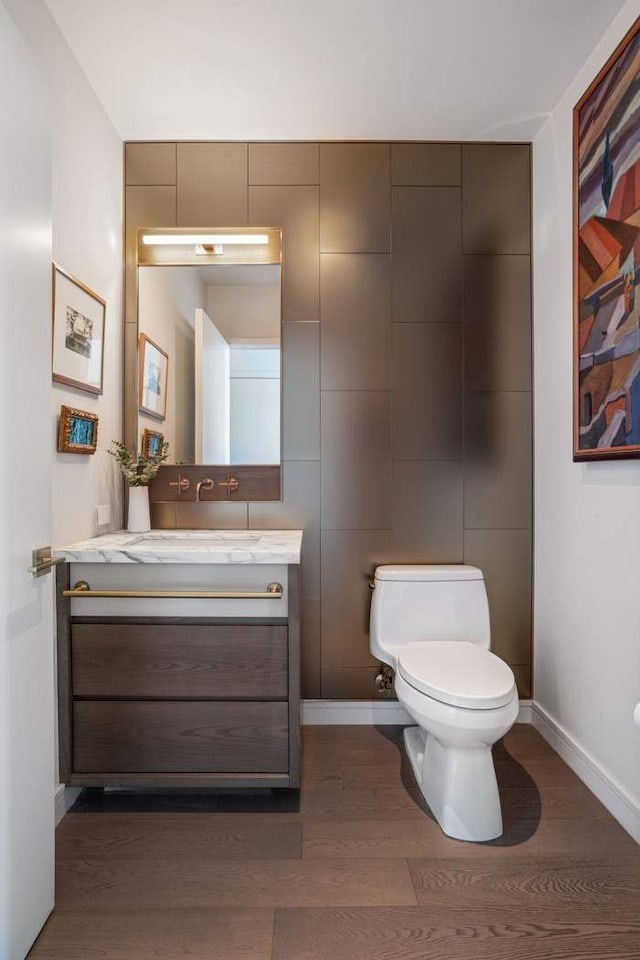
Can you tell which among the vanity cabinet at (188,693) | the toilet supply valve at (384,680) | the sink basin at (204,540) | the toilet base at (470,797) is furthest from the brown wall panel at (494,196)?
the toilet base at (470,797)

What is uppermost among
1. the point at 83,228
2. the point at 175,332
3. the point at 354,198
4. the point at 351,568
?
the point at 354,198

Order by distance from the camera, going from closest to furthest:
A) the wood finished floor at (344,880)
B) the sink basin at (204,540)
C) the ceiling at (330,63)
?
the wood finished floor at (344,880), the ceiling at (330,63), the sink basin at (204,540)

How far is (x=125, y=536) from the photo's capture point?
6.75 ft

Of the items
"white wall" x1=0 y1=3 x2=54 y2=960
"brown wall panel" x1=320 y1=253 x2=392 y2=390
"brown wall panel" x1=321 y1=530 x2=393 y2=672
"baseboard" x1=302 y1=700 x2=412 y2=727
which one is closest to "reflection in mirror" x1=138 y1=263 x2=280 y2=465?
"brown wall panel" x1=320 y1=253 x2=392 y2=390

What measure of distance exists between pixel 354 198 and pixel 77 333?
1.31 m

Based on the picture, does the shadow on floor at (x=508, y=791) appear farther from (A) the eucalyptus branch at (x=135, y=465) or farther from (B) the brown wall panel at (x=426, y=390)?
(A) the eucalyptus branch at (x=135, y=465)

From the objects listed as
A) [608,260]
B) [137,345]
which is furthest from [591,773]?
[137,345]

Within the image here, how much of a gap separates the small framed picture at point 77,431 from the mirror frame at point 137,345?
353 mm

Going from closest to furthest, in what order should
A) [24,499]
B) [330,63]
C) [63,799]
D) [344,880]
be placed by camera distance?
[24,499], [344,880], [63,799], [330,63]

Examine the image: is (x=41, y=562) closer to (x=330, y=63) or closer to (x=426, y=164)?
(x=330, y=63)

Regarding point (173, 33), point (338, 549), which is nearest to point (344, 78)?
point (173, 33)

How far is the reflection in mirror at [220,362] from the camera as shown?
227 cm

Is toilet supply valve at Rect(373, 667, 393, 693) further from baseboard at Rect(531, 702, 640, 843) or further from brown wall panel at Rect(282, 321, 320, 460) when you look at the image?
brown wall panel at Rect(282, 321, 320, 460)

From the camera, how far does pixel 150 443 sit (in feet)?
7.45
